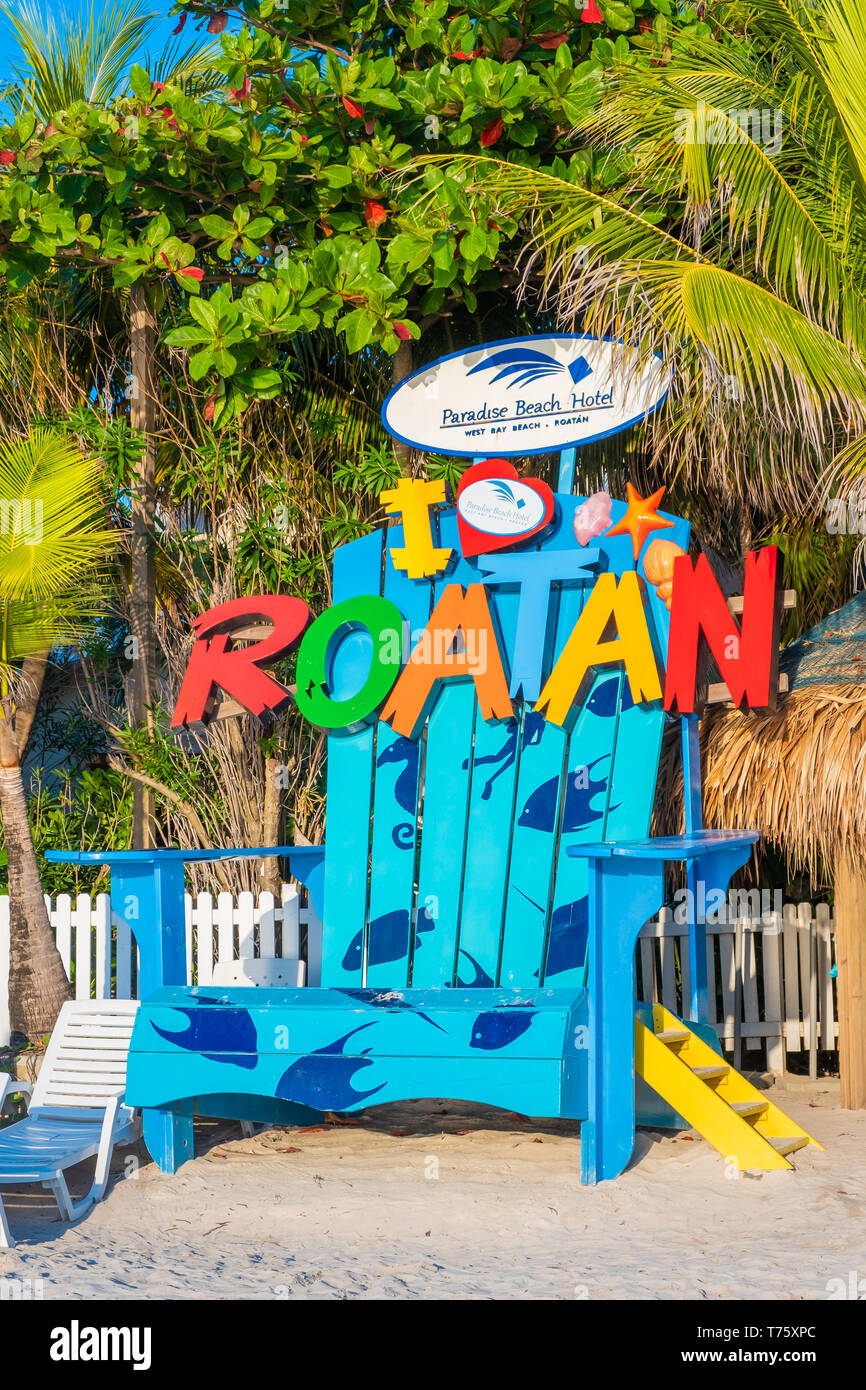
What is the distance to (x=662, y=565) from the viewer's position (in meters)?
4.29

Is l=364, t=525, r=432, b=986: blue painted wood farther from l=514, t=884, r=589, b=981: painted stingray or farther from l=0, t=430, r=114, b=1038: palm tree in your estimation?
l=0, t=430, r=114, b=1038: palm tree

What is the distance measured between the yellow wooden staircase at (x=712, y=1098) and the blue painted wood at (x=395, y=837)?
0.94 metres

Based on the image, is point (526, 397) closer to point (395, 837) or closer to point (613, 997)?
point (395, 837)

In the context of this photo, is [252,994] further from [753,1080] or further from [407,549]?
[753,1080]

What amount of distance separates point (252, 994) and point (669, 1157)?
4.53ft

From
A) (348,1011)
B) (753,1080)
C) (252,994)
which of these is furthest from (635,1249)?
(753,1080)

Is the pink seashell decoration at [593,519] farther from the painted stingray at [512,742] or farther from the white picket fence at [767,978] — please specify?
the white picket fence at [767,978]

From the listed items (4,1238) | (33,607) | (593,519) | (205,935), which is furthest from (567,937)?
(33,607)

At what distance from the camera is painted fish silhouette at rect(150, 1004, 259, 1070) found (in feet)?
12.3

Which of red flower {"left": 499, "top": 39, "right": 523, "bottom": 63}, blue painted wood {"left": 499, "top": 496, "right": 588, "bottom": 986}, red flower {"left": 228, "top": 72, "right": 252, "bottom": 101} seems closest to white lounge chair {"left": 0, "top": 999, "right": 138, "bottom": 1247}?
blue painted wood {"left": 499, "top": 496, "right": 588, "bottom": 986}

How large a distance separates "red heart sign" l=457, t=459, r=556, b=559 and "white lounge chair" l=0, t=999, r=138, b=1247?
2.00 meters

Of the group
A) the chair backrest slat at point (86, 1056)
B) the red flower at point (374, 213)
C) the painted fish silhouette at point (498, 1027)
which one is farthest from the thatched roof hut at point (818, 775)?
the red flower at point (374, 213)

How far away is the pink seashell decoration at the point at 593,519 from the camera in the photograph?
4.45 metres

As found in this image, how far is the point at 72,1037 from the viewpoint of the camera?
4.26m
